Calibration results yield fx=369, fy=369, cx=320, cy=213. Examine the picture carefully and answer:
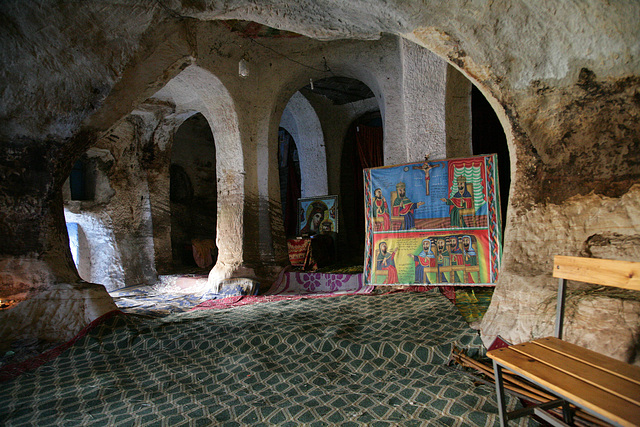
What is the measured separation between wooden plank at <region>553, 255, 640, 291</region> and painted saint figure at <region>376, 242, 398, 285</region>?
2.61 meters

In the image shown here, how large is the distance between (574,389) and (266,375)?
184 centimetres

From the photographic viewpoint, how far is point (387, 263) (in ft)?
14.8

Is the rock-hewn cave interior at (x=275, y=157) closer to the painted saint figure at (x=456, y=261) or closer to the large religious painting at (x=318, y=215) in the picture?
the painted saint figure at (x=456, y=261)

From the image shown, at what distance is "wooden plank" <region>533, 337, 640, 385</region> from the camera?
4.44ft

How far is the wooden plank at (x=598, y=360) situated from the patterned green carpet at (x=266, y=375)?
0.48 m

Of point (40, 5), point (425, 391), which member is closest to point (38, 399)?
point (425, 391)

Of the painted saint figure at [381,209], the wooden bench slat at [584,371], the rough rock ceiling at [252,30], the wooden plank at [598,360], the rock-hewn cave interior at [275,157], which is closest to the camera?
the wooden bench slat at [584,371]

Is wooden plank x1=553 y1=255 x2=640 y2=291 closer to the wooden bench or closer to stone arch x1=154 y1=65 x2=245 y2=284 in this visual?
the wooden bench

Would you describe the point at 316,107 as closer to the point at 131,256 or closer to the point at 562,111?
the point at 131,256

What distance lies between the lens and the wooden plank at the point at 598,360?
1353 mm

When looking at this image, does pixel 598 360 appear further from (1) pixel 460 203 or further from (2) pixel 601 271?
(1) pixel 460 203

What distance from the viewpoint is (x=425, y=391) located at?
2.13 metres

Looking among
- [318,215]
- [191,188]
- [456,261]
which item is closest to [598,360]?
[456,261]

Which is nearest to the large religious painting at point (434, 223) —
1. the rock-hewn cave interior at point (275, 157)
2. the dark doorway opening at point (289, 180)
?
the rock-hewn cave interior at point (275, 157)
